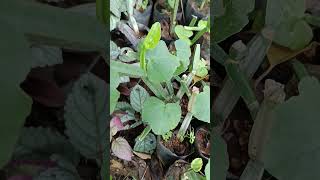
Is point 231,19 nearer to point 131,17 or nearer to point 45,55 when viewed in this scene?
point 131,17

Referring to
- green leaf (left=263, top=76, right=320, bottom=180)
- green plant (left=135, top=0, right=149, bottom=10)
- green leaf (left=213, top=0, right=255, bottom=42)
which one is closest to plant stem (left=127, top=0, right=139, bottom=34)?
green plant (left=135, top=0, right=149, bottom=10)

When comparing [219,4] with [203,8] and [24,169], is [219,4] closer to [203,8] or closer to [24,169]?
[203,8]

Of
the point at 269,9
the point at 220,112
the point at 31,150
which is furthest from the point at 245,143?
the point at 31,150

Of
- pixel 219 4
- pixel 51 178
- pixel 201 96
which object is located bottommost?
pixel 51 178

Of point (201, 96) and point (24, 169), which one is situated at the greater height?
point (201, 96)

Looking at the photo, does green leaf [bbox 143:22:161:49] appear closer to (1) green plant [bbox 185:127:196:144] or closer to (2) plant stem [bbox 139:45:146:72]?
(2) plant stem [bbox 139:45:146:72]
